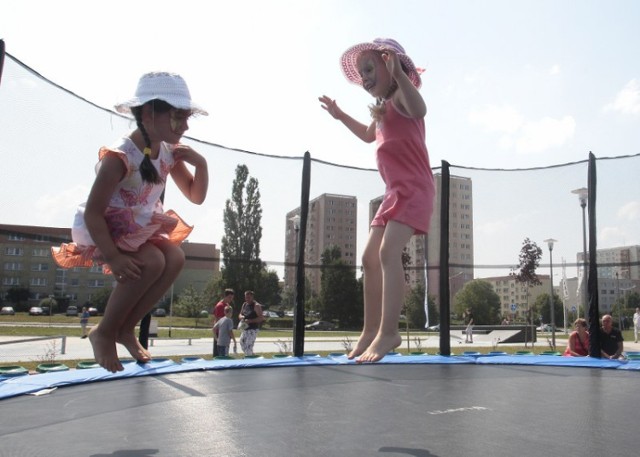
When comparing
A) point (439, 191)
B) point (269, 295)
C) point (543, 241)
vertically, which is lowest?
point (269, 295)

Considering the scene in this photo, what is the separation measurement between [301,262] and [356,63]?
230cm

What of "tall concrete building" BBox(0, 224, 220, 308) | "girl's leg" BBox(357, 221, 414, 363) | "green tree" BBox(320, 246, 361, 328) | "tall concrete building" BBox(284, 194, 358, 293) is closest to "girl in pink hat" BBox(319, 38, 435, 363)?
"girl's leg" BBox(357, 221, 414, 363)

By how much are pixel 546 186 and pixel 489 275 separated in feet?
3.11

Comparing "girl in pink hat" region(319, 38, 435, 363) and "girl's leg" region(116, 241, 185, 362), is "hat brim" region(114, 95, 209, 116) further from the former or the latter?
"girl in pink hat" region(319, 38, 435, 363)

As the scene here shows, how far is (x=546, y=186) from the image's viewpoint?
479 centimetres

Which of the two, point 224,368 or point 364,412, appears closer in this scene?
point 364,412

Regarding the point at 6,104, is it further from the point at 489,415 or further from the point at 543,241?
the point at 543,241

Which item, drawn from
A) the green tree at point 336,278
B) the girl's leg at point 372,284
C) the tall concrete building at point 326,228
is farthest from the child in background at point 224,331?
the girl's leg at point 372,284

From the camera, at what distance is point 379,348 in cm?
195

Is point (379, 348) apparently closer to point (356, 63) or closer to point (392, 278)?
point (392, 278)

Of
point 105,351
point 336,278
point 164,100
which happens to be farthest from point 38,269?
point 336,278

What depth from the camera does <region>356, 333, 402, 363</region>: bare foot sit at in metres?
1.90

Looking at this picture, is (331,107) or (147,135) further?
(331,107)

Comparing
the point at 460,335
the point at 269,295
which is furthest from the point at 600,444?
the point at 460,335
